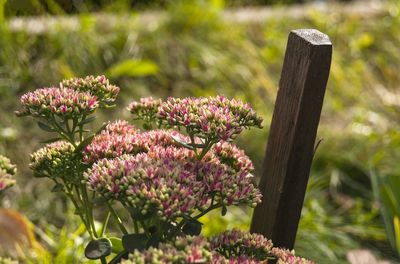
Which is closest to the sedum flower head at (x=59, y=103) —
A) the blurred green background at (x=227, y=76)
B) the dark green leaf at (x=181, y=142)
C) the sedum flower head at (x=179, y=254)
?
the dark green leaf at (x=181, y=142)

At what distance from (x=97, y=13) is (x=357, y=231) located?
1.94 meters

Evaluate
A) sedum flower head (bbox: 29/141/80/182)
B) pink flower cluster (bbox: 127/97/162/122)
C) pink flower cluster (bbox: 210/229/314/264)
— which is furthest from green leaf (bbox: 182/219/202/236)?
pink flower cluster (bbox: 127/97/162/122)

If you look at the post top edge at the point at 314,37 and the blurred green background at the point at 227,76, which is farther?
the blurred green background at the point at 227,76

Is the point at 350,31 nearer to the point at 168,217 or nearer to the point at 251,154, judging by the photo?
the point at 251,154

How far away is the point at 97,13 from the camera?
14.4 ft

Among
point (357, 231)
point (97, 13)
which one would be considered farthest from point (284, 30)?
point (357, 231)

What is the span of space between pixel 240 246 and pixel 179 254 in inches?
10.4

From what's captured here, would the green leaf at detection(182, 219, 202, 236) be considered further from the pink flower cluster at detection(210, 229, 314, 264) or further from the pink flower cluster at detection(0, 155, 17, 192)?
the pink flower cluster at detection(0, 155, 17, 192)

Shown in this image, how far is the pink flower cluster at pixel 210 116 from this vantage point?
1574 millimetres

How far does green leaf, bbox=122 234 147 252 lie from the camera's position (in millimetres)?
1572

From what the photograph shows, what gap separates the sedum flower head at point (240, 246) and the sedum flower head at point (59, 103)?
0.37 meters

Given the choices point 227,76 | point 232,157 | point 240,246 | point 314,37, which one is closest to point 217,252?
point 240,246

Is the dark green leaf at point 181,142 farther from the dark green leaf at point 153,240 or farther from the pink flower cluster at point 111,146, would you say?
the dark green leaf at point 153,240

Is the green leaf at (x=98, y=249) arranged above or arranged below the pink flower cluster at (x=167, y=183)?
below
